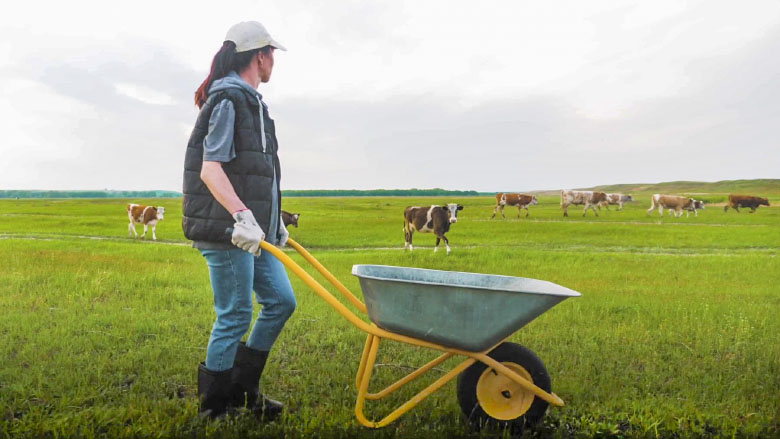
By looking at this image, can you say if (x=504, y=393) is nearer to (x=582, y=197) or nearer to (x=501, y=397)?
(x=501, y=397)

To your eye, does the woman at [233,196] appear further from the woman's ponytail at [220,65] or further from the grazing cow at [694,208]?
the grazing cow at [694,208]

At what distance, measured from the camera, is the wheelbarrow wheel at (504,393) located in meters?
2.78

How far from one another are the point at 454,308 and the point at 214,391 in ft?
4.70

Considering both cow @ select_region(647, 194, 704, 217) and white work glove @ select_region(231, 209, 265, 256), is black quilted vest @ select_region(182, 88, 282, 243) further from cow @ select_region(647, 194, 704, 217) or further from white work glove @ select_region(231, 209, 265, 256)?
cow @ select_region(647, 194, 704, 217)

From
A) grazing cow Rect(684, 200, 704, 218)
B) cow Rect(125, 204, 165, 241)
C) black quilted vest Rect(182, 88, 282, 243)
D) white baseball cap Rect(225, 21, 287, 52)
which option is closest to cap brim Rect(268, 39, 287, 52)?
white baseball cap Rect(225, 21, 287, 52)

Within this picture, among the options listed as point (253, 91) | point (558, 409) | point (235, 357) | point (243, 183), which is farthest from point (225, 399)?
point (558, 409)

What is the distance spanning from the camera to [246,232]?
2430 millimetres

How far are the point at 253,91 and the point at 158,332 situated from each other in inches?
124

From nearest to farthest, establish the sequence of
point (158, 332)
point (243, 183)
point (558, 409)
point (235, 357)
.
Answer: point (243, 183), point (235, 357), point (558, 409), point (158, 332)

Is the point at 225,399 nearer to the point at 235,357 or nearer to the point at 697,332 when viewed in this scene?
the point at 235,357

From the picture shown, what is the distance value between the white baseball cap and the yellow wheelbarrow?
1.06 metres

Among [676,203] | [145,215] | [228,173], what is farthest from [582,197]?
[228,173]

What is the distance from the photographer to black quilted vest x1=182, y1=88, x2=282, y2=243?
255 centimetres

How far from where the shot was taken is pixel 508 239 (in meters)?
17.1
